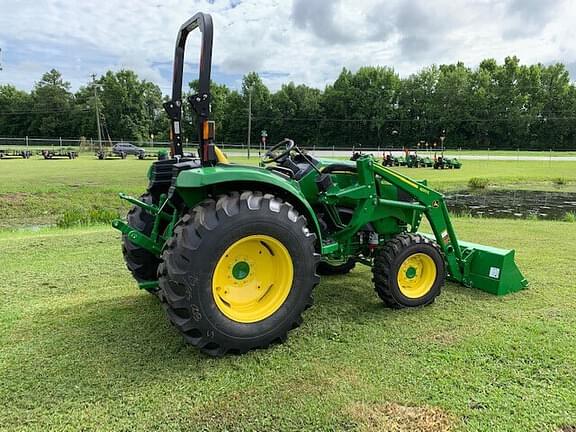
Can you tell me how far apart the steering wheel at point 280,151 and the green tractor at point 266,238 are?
0.05ft

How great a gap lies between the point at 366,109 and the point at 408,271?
79.7 m

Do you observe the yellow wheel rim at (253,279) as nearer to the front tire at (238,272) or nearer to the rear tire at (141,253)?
the front tire at (238,272)

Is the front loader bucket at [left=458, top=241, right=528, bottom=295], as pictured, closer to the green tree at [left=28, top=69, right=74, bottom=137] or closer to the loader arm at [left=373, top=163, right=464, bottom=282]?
the loader arm at [left=373, top=163, right=464, bottom=282]

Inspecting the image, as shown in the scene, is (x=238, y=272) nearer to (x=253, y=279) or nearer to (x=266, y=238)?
(x=253, y=279)

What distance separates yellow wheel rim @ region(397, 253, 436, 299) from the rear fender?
1.04 meters

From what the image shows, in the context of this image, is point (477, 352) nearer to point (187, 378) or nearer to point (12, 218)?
point (187, 378)

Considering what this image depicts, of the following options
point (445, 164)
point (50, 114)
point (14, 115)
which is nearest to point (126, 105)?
point (50, 114)

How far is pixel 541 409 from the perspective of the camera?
8.61 ft

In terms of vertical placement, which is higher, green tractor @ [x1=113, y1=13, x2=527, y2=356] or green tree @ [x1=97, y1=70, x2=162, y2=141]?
green tree @ [x1=97, y1=70, x2=162, y2=141]

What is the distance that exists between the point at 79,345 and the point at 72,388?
0.61 meters

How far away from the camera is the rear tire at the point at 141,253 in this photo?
403 cm

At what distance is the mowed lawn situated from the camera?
2.53 meters

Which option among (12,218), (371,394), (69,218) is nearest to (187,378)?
(371,394)

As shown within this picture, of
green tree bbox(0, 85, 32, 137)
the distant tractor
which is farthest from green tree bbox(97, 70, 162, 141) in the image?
the distant tractor
